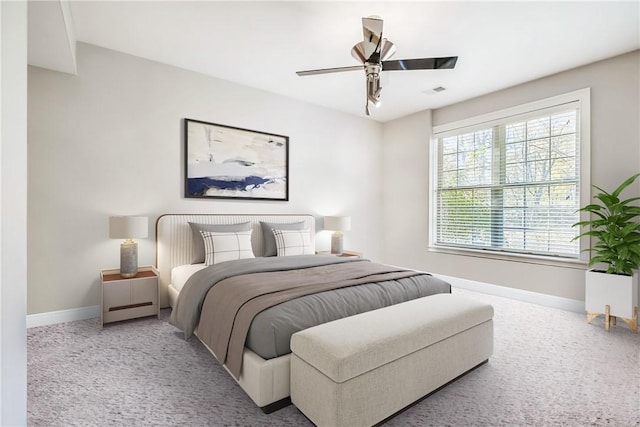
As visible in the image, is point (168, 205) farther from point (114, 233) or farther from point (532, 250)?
point (532, 250)

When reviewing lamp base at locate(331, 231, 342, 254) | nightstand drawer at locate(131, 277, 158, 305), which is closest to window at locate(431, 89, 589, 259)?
lamp base at locate(331, 231, 342, 254)

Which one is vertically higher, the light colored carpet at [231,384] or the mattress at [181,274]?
the mattress at [181,274]

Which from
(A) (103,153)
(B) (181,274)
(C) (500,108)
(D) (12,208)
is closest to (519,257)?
(C) (500,108)

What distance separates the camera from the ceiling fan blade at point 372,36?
2.06m

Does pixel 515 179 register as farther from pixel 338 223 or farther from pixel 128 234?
pixel 128 234

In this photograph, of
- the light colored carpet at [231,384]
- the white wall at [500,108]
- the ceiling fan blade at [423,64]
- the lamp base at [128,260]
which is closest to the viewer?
the light colored carpet at [231,384]

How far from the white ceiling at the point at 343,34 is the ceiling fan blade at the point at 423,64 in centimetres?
44

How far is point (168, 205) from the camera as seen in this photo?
3.59 meters

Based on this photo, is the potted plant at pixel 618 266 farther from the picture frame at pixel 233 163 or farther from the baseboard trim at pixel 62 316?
the baseboard trim at pixel 62 316

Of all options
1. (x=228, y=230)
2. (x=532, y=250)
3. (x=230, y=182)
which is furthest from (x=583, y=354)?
(x=230, y=182)

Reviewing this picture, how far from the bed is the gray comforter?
13 mm

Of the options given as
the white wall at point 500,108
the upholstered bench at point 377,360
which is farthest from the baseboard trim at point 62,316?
the white wall at point 500,108

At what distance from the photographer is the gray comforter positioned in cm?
179

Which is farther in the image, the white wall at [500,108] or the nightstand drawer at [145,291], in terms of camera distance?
the white wall at [500,108]
